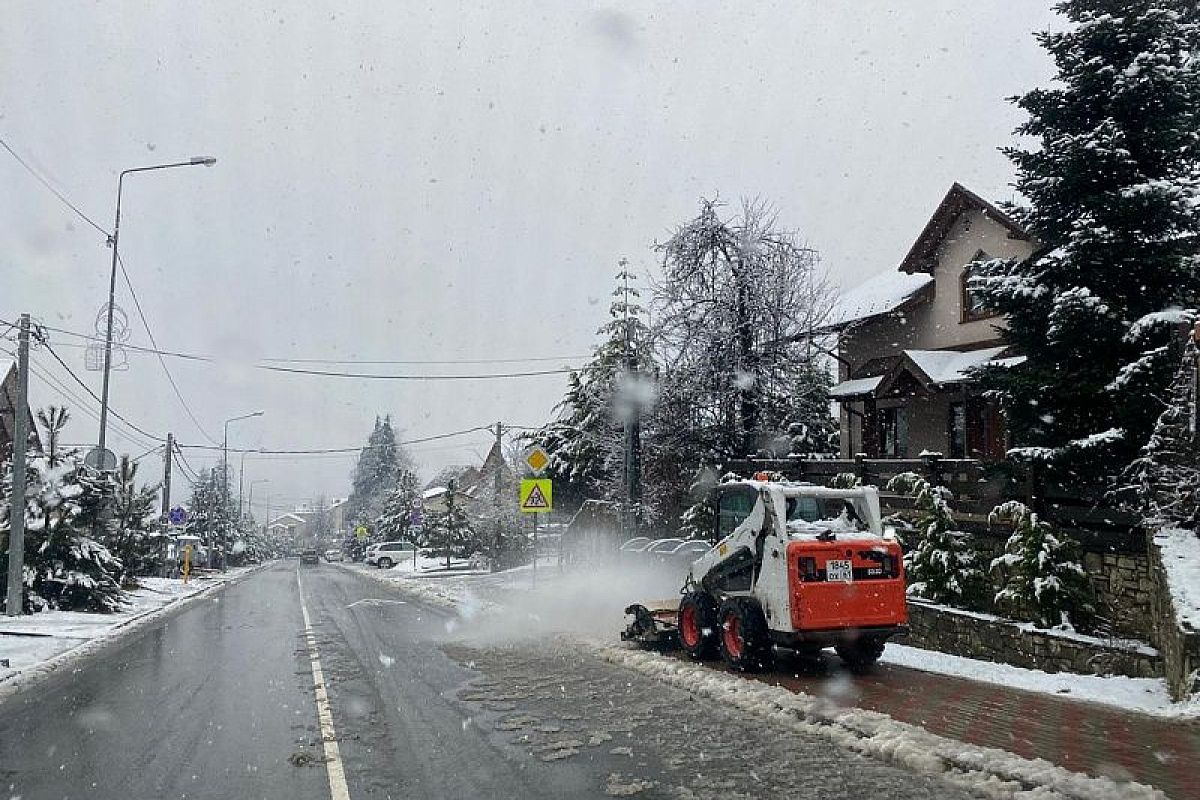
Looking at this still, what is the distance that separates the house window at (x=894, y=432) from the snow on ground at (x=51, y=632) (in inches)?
793

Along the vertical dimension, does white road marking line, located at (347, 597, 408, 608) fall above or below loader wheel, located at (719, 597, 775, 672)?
below

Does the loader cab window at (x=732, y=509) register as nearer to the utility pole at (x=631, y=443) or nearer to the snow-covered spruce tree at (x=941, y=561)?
the snow-covered spruce tree at (x=941, y=561)

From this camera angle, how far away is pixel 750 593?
11656 mm

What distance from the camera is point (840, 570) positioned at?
10805mm

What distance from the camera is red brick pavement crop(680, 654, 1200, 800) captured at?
6.68 meters

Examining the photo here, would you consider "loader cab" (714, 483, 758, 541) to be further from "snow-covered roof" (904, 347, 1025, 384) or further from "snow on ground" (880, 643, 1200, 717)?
"snow-covered roof" (904, 347, 1025, 384)

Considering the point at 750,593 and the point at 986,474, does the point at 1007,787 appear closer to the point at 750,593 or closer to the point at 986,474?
the point at 750,593

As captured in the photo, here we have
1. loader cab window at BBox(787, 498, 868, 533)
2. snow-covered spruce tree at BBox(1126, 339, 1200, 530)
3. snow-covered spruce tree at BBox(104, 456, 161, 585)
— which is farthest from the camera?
snow-covered spruce tree at BBox(104, 456, 161, 585)

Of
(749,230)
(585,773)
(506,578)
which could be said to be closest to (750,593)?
(585,773)

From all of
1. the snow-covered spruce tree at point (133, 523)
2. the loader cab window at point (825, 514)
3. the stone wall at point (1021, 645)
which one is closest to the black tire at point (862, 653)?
the loader cab window at point (825, 514)

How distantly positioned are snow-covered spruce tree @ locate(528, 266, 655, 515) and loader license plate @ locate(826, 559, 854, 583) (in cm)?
1722

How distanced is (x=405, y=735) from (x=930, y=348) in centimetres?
2185

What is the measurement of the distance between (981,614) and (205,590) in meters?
30.4

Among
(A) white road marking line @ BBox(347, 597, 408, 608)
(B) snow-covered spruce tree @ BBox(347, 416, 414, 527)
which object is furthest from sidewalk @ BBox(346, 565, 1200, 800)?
(B) snow-covered spruce tree @ BBox(347, 416, 414, 527)
